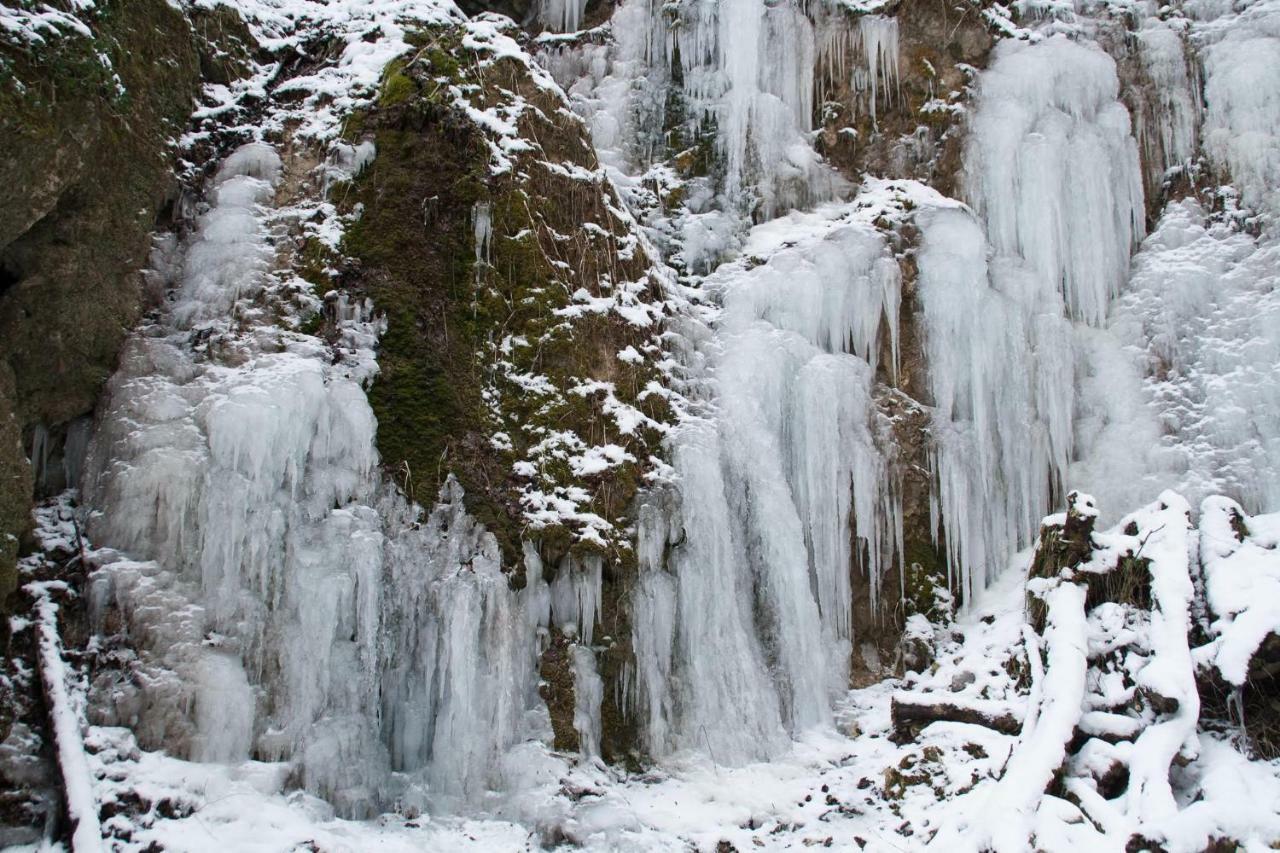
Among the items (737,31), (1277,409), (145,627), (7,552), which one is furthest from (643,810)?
(737,31)

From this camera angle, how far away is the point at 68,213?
A: 732 cm

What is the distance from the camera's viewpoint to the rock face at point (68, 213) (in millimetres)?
6465

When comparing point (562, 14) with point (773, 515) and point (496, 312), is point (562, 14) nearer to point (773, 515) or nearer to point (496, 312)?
point (496, 312)

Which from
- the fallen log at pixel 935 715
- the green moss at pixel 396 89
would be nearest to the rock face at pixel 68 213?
the green moss at pixel 396 89

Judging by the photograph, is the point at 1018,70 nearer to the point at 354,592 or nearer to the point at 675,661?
the point at 675,661

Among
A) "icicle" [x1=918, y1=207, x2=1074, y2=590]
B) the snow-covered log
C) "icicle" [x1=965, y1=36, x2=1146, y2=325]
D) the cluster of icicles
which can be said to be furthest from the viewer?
"icicle" [x1=965, y1=36, x2=1146, y2=325]

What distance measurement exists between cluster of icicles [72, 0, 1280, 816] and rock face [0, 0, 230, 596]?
1.23 ft

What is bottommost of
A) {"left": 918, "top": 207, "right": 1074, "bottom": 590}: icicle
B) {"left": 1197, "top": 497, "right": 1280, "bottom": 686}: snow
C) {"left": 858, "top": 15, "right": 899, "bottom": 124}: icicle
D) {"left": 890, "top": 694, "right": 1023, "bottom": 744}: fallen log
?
{"left": 890, "top": 694, "right": 1023, "bottom": 744}: fallen log

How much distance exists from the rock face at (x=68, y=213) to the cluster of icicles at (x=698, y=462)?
374mm

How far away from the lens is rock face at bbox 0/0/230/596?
6.46 metres

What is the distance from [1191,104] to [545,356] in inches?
389

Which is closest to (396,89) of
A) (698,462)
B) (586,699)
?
(698,462)

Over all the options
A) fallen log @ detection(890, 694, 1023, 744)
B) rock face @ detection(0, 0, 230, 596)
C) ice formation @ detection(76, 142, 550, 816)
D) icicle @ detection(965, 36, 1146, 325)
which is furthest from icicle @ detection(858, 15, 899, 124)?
rock face @ detection(0, 0, 230, 596)

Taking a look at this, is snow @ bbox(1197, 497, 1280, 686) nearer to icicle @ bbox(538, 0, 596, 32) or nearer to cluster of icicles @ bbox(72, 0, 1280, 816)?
cluster of icicles @ bbox(72, 0, 1280, 816)
